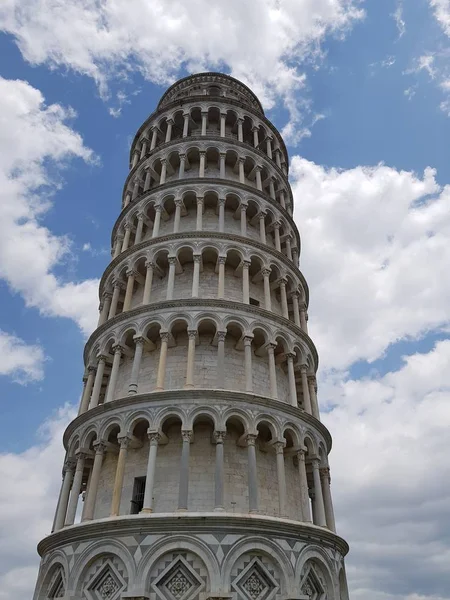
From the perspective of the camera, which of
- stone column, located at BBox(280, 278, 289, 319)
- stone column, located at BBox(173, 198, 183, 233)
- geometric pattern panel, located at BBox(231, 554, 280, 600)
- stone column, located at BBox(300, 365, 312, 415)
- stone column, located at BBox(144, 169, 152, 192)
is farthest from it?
stone column, located at BBox(144, 169, 152, 192)

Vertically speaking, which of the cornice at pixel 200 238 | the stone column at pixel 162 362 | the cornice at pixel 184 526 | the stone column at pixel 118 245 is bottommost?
the cornice at pixel 184 526

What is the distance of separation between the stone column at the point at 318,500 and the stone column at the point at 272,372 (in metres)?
3.29

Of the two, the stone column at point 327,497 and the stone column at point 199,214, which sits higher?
the stone column at point 199,214

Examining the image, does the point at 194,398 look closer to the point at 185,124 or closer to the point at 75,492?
the point at 75,492

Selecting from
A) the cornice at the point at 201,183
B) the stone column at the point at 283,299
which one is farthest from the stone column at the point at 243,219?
the stone column at the point at 283,299

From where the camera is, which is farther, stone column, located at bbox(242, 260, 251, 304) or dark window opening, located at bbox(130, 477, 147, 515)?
stone column, located at bbox(242, 260, 251, 304)

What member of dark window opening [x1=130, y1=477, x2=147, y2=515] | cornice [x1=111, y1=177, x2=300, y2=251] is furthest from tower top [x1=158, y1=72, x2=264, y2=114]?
dark window opening [x1=130, y1=477, x2=147, y2=515]

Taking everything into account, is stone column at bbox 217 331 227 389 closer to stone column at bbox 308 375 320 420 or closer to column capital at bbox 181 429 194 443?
column capital at bbox 181 429 194 443

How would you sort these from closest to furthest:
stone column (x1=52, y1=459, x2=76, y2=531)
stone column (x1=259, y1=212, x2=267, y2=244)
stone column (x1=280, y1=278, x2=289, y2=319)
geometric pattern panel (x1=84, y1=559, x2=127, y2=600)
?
geometric pattern panel (x1=84, y1=559, x2=127, y2=600) → stone column (x1=52, y1=459, x2=76, y2=531) → stone column (x1=280, y1=278, x2=289, y2=319) → stone column (x1=259, y1=212, x2=267, y2=244)

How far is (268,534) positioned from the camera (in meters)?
17.6

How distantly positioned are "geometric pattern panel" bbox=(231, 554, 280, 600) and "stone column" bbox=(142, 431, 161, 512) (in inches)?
137

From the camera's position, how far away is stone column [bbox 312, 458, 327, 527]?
20903 millimetres

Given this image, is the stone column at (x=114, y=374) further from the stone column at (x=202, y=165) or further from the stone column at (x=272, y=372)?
the stone column at (x=202, y=165)

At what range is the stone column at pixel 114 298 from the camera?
2573 centimetres
